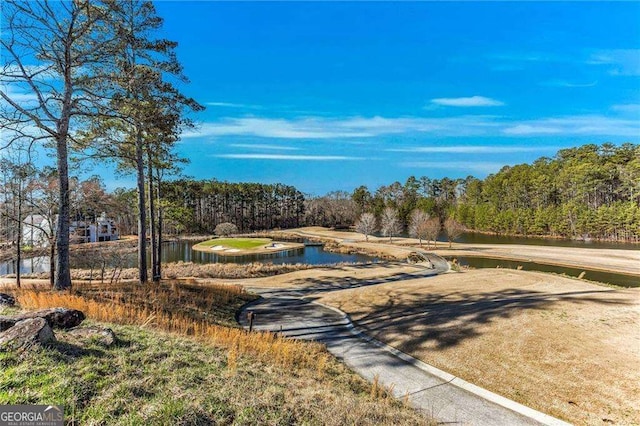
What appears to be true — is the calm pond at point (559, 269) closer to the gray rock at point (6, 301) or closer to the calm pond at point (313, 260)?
the calm pond at point (313, 260)

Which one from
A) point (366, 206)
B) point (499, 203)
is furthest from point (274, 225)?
point (499, 203)

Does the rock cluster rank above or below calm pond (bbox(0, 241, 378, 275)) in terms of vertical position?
above

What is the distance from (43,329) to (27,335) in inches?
7.9

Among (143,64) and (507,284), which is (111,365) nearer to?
(143,64)

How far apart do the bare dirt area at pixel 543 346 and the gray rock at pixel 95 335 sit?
7083 millimetres

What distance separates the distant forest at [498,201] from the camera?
59438mm

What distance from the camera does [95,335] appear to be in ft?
16.9

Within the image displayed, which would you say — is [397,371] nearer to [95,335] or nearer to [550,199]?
[95,335]

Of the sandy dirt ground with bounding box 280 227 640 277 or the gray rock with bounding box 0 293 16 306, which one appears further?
the sandy dirt ground with bounding box 280 227 640 277

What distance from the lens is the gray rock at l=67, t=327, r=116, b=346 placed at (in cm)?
502

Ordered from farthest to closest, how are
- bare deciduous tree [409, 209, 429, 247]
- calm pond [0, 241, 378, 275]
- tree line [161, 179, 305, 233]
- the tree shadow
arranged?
tree line [161, 179, 305, 233]
bare deciduous tree [409, 209, 429, 247]
calm pond [0, 241, 378, 275]
the tree shadow

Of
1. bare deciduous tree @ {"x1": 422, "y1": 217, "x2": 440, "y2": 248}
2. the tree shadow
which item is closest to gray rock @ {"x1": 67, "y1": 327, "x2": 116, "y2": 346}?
the tree shadow

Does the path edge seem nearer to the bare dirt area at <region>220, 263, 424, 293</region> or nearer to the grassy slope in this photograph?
the grassy slope

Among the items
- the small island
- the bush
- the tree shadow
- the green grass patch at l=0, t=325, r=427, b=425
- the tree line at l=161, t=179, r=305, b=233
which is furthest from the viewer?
the tree line at l=161, t=179, r=305, b=233
